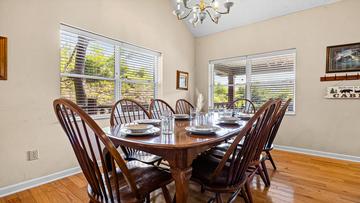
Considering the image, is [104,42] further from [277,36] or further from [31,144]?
[277,36]

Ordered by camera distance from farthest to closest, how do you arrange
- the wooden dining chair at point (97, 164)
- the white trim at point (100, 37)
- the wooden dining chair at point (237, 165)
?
the white trim at point (100, 37) < the wooden dining chair at point (237, 165) < the wooden dining chair at point (97, 164)

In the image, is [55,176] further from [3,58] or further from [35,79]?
[3,58]

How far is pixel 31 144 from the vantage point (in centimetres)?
211

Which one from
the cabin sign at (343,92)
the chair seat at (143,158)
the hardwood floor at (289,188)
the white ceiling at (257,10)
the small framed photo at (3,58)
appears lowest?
the hardwood floor at (289,188)

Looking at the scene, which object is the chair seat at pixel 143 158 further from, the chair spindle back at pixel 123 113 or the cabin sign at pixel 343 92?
the cabin sign at pixel 343 92

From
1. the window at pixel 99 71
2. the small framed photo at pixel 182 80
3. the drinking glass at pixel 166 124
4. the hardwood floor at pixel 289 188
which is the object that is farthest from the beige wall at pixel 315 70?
the drinking glass at pixel 166 124

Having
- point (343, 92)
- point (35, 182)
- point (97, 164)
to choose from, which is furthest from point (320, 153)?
point (35, 182)

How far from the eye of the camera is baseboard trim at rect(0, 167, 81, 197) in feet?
6.30

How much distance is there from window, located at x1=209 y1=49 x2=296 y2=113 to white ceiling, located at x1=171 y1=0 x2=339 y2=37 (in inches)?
28.2

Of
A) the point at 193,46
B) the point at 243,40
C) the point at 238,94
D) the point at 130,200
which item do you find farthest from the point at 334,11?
the point at 130,200

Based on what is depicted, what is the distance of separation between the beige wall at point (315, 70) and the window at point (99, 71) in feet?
7.90

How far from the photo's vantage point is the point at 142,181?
1206 millimetres

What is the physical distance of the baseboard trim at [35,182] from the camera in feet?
6.30

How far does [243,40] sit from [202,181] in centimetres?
349
